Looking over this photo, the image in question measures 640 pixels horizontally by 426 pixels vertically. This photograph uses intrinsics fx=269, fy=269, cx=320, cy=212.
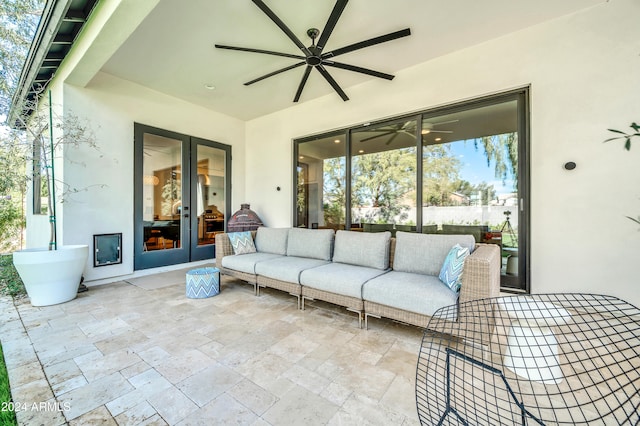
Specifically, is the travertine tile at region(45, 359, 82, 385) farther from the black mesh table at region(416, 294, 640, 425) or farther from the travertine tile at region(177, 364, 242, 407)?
the black mesh table at region(416, 294, 640, 425)

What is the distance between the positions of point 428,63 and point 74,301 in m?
5.67

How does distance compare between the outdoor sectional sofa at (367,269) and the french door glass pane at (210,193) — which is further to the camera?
the french door glass pane at (210,193)

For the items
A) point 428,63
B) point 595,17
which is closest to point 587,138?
point 595,17

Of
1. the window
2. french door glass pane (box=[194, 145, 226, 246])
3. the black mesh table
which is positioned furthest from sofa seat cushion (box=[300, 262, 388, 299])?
french door glass pane (box=[194, 145, 226, 246])

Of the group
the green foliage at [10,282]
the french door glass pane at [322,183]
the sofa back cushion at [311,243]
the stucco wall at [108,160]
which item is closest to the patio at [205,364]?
the green foliage at [10,282]

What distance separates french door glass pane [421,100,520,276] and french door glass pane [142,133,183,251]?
442cm

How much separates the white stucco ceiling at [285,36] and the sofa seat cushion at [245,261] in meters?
2.79

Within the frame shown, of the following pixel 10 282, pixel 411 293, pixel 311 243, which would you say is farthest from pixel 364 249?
pixel 10 282

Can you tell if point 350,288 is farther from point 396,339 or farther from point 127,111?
point 127,111

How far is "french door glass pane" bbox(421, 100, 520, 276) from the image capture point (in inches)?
134

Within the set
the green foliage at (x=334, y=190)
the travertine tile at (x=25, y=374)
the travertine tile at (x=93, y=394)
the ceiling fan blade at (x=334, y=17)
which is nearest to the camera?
the travertine tile at (x=93, y=394)

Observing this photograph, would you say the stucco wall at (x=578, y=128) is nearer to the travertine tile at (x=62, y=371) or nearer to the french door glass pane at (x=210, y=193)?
the travertine tile at (x=62, y=371)

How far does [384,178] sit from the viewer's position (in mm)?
4621

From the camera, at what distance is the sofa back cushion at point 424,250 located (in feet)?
9.21
